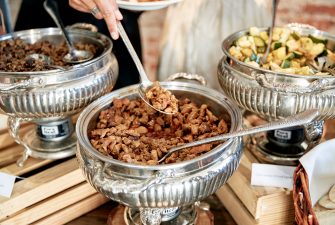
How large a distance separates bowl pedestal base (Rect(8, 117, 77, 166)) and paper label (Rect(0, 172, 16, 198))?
0.26 feet

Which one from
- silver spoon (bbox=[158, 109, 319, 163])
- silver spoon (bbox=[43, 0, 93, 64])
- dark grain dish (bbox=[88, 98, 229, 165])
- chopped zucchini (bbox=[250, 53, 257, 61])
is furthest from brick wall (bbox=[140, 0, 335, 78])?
silver spoon (bbox=[158, 109, 319, 163])

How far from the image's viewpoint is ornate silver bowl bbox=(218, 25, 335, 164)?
865mm

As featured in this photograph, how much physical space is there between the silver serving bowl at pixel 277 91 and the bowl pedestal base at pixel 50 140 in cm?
42

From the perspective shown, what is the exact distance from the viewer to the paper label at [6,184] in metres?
0.92

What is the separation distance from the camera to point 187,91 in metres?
0.95

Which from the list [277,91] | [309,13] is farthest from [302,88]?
[309,13]

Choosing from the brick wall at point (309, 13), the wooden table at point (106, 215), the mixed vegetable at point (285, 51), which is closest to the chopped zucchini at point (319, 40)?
the mixed vegetable at point (285, 51)

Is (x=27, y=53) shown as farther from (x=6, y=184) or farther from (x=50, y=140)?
(x=6, y=184)

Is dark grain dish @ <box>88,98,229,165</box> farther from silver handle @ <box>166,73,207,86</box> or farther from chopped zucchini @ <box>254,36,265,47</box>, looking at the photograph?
chopped zucchini @ <box>254,36,265,47</box>

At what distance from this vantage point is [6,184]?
94 cm

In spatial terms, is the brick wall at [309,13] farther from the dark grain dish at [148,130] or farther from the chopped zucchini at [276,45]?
the dark grain dish at [148,130]

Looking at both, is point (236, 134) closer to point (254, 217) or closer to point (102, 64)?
point (254, 217)

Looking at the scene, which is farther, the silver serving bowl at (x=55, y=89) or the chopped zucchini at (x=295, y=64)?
the chopped zucchini at (x=295, y=64)

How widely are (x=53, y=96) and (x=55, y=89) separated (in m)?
0.02
